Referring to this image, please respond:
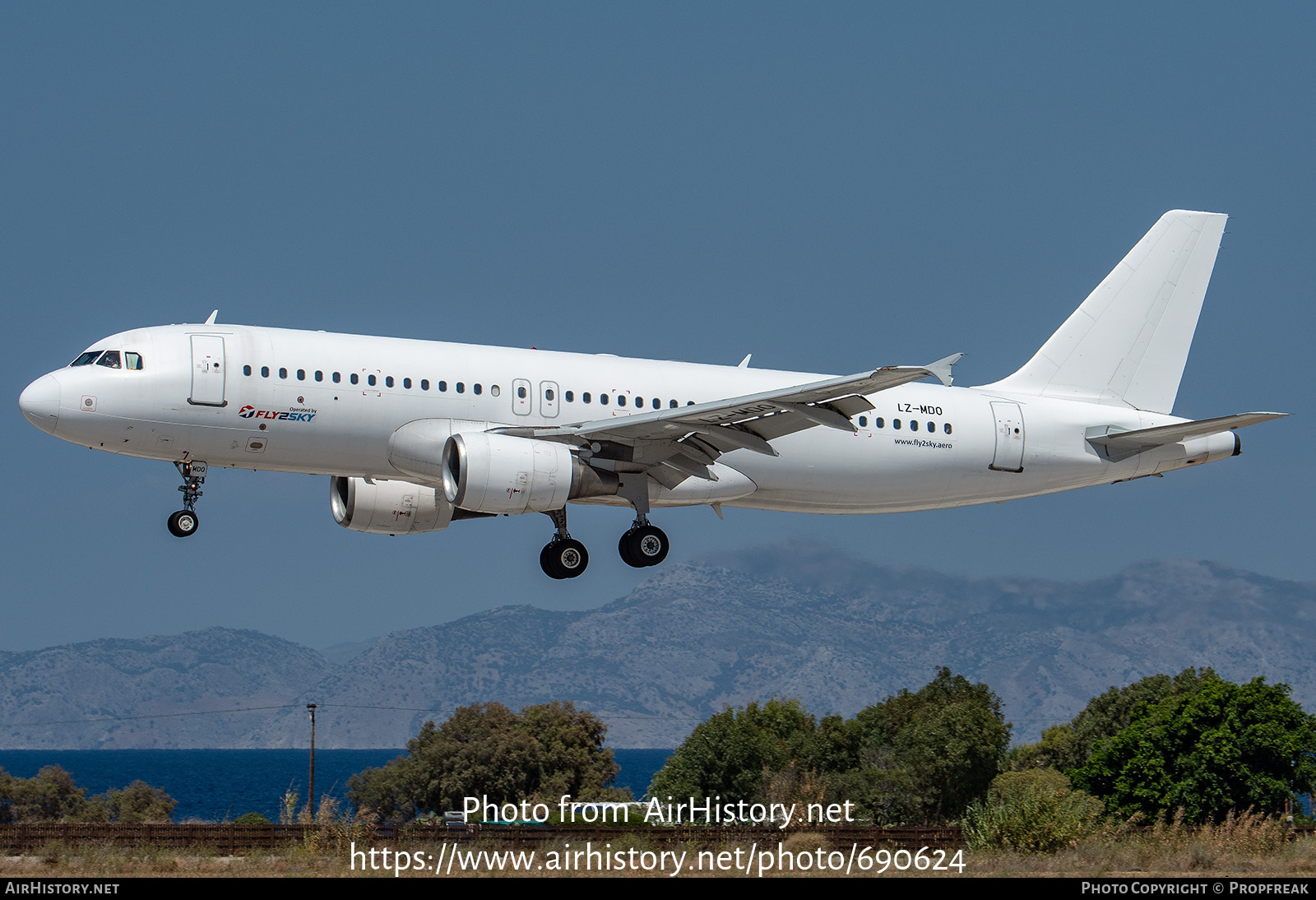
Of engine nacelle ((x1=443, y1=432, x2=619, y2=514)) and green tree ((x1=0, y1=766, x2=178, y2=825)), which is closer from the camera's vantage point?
engine nacelle ((x1=443, y1=432, x2=619, y2=514))

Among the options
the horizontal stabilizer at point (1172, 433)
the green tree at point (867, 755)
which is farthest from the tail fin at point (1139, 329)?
the green tree at point (867, 755)

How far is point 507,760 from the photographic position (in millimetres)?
124188

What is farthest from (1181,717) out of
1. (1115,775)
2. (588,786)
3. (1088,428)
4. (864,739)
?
(1088,428)

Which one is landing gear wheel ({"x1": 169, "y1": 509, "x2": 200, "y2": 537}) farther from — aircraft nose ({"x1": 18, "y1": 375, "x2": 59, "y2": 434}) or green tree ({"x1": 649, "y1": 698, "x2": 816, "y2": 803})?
green tree ({"x1": 649, "y1": 698, "x2": 816, "y2": 803})

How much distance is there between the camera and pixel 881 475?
34688 millimetres

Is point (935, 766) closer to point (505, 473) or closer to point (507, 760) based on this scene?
point (507, 760)

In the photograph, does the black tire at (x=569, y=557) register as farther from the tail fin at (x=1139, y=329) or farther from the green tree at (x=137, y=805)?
the green tree at (x=137, y=805)

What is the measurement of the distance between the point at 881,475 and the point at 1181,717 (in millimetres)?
63636

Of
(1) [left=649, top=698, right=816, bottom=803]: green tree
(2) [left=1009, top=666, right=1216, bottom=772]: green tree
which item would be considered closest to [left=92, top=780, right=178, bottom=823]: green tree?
(1) [left=649, top=698, right=816, bottom=803]: green tree

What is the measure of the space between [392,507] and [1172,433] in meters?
17.9

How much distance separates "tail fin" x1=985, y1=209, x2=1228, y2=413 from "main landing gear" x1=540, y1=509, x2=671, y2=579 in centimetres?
1040

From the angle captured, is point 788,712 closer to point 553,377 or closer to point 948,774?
point 948,774

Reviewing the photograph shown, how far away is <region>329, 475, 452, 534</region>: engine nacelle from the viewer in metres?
34.5

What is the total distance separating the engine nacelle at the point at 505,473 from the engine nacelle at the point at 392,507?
4.49m
